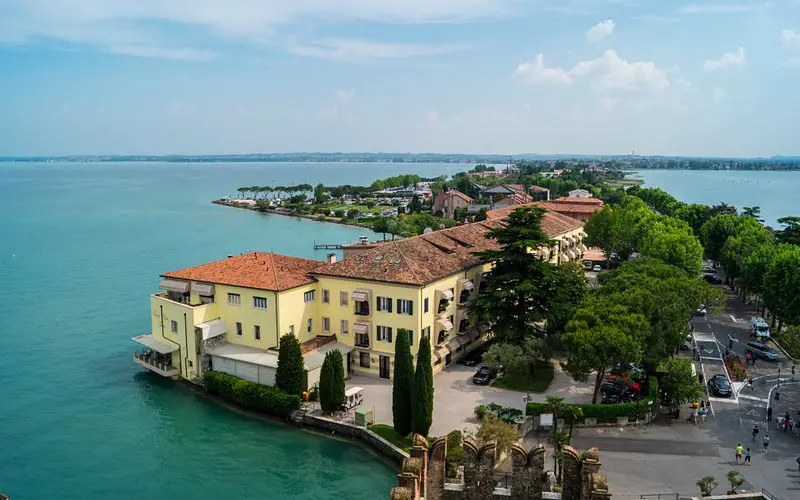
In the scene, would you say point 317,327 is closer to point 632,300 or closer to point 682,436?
point 632,300

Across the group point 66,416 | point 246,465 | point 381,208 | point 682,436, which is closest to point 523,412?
point 682,436

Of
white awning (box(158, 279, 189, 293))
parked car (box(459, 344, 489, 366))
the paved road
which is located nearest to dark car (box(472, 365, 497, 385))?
parked car (box(459, 344, 489, 366))

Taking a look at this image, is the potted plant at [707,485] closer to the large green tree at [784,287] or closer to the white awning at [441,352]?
the white awning at [441,352]

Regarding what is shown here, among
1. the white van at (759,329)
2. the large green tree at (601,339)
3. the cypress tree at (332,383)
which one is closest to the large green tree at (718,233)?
the white van at (759,329)

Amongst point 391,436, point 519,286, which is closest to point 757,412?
point 519,286

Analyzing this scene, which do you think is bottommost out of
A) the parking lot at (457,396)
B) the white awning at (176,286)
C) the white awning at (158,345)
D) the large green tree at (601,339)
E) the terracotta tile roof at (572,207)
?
the parking lot at (457,396)

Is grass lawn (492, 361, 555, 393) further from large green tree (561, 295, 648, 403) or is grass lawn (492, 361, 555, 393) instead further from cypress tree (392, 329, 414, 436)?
cypress tree (392, 329, 414, 436)
